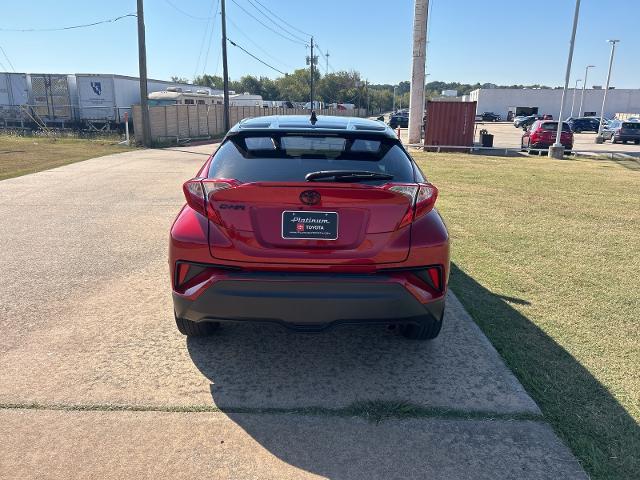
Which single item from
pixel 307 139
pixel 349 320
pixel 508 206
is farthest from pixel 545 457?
pixel 508 206

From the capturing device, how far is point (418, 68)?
86.8 ft

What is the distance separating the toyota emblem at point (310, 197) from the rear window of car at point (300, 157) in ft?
0.38

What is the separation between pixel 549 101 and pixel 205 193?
93087 mm

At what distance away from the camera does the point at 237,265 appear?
3020 millimetres

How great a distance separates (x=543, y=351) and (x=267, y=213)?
2.31m

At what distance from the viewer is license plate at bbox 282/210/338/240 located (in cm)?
299

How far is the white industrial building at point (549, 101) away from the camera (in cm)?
8119

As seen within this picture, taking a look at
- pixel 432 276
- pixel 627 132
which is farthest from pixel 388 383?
pixel 627 132

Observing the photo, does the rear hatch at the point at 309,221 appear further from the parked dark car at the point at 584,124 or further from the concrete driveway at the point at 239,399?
the parked dark car at the point at 584,124

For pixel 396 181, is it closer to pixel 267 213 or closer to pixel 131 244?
pixel 267 213

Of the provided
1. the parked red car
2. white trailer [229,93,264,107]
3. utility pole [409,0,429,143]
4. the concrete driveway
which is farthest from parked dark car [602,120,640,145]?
the concrete driveway

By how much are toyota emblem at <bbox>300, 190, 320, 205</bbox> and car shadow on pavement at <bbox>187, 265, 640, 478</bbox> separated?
120cm

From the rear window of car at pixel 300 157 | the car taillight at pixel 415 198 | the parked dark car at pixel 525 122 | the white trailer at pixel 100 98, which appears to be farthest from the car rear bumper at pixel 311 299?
the parked dark car at pixel 525 122

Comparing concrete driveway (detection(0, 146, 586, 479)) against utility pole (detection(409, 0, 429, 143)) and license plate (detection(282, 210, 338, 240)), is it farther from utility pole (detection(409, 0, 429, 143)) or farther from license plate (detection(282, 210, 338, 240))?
utility pole (detection(409, 0, 429, 143))
